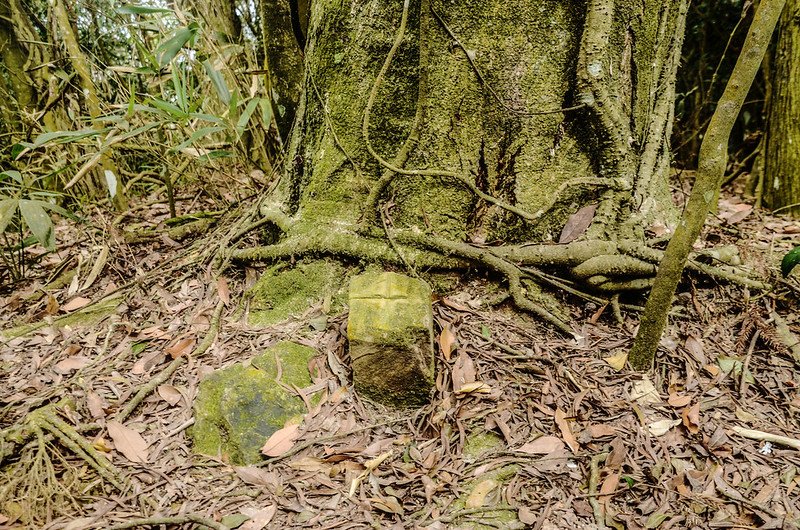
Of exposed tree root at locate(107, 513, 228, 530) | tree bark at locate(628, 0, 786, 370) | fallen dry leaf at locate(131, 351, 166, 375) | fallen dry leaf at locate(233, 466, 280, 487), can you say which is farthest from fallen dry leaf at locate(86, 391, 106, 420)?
tree bark at locate(628, 0, 786, 370)

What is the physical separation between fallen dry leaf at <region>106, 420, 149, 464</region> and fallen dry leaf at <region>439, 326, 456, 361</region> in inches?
49.8

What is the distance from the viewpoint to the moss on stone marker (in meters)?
1.86

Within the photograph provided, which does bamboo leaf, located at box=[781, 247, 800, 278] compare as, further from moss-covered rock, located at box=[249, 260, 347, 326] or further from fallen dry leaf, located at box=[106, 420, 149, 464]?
fallen dry leaf, located at box=[106, 420, 149, 464]

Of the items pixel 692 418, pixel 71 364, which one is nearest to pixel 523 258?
pixel 692 418

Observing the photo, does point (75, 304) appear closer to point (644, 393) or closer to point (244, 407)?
point (244, 407)

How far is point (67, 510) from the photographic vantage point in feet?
5.35

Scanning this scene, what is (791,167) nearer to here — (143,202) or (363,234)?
(363,234)


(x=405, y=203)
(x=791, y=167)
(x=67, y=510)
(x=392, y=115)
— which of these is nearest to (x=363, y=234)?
(x=405, y=203)

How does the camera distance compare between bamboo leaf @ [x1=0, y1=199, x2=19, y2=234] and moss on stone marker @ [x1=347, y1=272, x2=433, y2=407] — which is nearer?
moss on stone marker @ [x1=347, y1=272, x2=433, y2=407]

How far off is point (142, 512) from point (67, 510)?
0.88 ft

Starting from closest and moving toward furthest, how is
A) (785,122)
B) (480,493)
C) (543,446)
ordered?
(480,493), (543,446), (785,122)

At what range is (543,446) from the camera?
179 centimetres

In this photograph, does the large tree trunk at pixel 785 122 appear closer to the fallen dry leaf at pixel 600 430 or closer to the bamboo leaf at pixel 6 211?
the fallen dry leaf at pixel 600 430

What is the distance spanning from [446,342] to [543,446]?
22.8 inches
